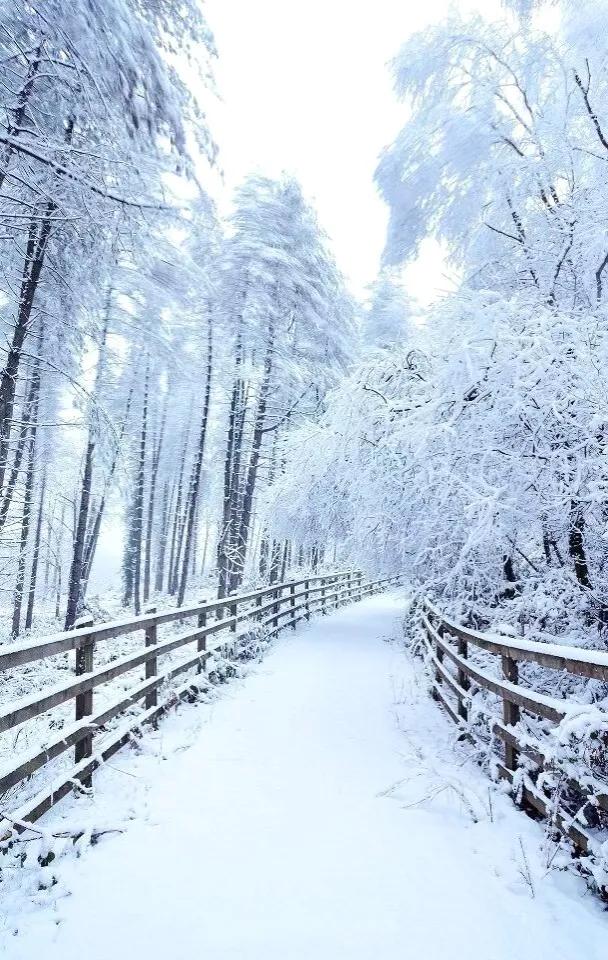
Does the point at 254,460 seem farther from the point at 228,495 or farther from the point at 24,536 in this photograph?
the point at 24,536

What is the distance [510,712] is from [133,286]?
15357 millimetres

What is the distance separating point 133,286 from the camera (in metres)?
16.2

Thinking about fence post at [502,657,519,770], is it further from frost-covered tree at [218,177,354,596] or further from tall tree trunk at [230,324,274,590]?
tall tree trunk at [230,324,274,590]

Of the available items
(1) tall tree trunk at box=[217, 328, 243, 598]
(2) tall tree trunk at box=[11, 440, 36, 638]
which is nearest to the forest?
(1) tall tree trunk at box=[217, 328, 243, 598]

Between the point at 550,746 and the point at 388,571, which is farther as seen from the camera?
the point at 388,571

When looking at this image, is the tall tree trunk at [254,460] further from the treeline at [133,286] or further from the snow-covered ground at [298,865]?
the snow-covered ground at [298,865]

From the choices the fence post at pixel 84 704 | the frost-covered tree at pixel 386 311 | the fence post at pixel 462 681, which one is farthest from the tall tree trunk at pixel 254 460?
the fence post at pixel 84 704

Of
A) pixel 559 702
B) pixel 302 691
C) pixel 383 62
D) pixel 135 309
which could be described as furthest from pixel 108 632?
pixel 135 309

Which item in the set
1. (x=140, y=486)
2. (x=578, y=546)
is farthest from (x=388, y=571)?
(x=140, y=486)

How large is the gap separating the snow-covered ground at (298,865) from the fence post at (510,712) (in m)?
0.30

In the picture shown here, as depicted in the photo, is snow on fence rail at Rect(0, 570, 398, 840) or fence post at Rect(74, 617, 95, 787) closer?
snow on fence rail at Rect(0, 570, 398, 840)

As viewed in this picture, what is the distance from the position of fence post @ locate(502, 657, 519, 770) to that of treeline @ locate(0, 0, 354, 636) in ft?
17.5

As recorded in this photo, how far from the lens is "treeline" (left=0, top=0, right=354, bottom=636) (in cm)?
512

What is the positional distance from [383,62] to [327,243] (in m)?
12.0
